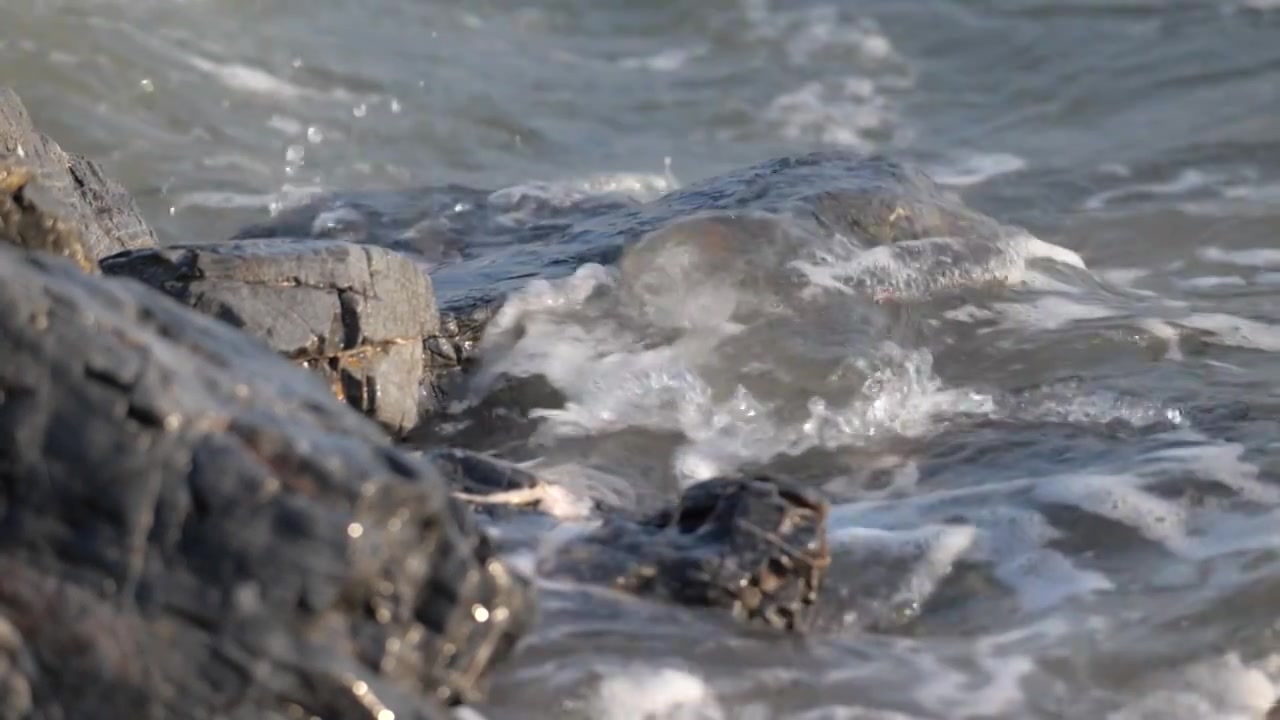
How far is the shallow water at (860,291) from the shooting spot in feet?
11.0

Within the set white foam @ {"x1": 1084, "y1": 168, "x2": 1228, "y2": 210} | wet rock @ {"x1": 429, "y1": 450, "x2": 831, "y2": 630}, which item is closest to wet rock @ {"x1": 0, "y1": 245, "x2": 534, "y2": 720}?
wet rock @ {"x1": 429, "y1": 450, "x2": 831, "y2": 630}

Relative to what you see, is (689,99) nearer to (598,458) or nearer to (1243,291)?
(1243,291)

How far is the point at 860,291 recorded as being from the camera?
5789 millimetres

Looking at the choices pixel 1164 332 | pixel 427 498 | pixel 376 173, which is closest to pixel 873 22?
pixel 376 173

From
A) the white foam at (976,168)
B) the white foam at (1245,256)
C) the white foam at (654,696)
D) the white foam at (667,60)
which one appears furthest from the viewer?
the white foam at (667,60)

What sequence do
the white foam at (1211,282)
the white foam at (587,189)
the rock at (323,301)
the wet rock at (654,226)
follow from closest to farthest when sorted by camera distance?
the rock at (323,301), the wet rock at (654,226), the white foam at (1211,282), the white foam at (587,189)

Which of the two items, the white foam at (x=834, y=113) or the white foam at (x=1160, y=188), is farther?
the white foam at (x=834, y=113)

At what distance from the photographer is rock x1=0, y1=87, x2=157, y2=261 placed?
14.2 ft

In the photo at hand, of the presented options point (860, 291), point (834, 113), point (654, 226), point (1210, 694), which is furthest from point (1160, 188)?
point (1210, 694)

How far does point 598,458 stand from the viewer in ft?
15.5

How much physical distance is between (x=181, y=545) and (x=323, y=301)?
193cm

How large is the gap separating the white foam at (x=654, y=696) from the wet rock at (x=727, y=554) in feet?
0.82

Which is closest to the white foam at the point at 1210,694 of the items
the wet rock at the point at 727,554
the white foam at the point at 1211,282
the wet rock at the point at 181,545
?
the wet rock at the point at 727,554

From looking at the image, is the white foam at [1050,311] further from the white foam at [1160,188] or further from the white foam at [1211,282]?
the white foam at [1160,188]
